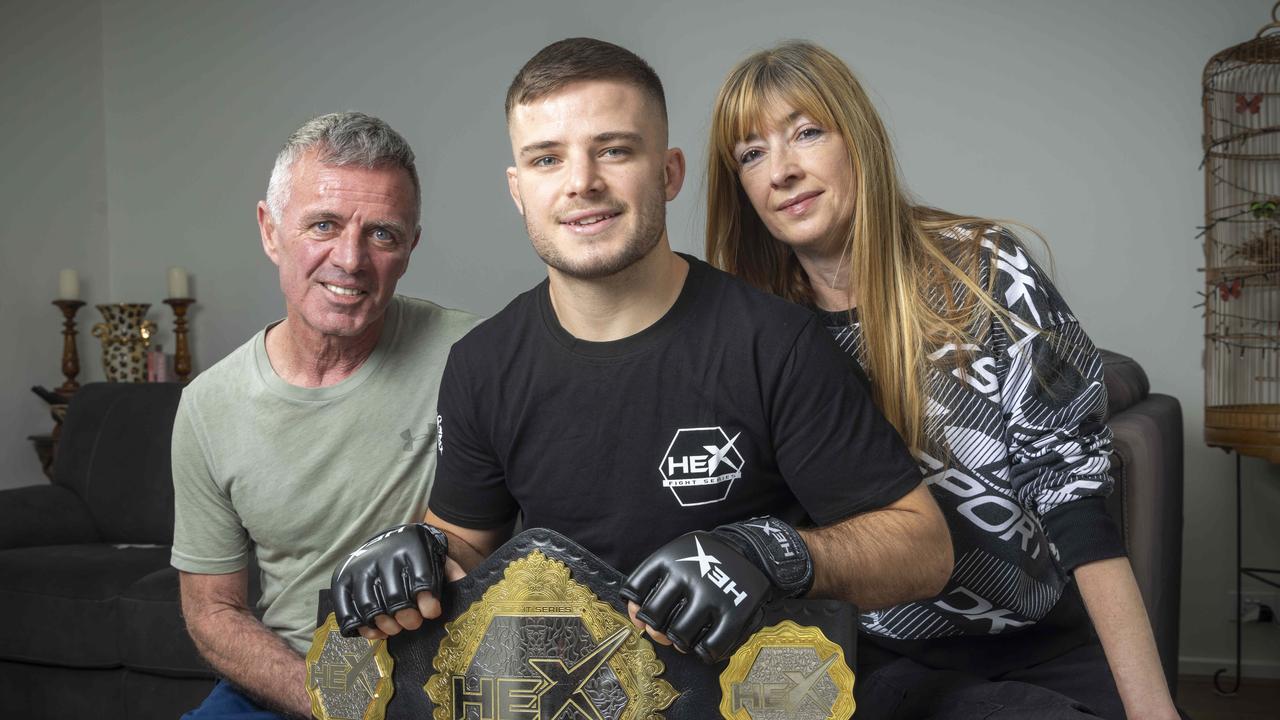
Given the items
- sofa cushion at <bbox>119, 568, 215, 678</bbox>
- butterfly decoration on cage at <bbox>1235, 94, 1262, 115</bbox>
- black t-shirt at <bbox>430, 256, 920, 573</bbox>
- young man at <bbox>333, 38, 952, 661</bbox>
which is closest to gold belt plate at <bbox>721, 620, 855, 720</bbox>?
young man at <bbox>333, 38, 952, 661</bbox>

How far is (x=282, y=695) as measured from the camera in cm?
166

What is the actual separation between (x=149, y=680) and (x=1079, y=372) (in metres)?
2.42

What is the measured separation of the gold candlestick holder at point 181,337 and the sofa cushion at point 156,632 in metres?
2.10

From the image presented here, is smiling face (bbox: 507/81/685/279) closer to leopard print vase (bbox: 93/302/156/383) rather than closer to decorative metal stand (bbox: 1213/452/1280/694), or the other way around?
decorative metal stand (bbox: 1213/452/1280/694)

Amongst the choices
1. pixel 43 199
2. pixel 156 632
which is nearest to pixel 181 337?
pixel 43 199

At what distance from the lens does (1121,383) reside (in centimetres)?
244

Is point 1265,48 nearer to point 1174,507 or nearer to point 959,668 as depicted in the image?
point 1174,507

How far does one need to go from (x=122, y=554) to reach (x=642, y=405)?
2439 millimetres

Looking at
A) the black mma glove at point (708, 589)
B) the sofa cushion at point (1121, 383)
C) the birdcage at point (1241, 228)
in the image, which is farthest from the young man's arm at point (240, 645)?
the birdcage at point (1241, 228)

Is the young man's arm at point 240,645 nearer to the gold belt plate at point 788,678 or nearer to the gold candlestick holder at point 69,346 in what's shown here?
the gold belt plate at point 788,678

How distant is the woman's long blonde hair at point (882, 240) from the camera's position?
1.50 m

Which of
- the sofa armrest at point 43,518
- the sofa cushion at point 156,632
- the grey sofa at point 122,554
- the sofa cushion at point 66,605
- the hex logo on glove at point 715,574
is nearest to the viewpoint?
the hex logo on glove at point 715,574

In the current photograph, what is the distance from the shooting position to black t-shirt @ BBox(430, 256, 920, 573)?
4.12 feet

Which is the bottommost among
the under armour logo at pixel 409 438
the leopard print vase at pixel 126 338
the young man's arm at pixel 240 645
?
the young man's arm at pixel 240 645
